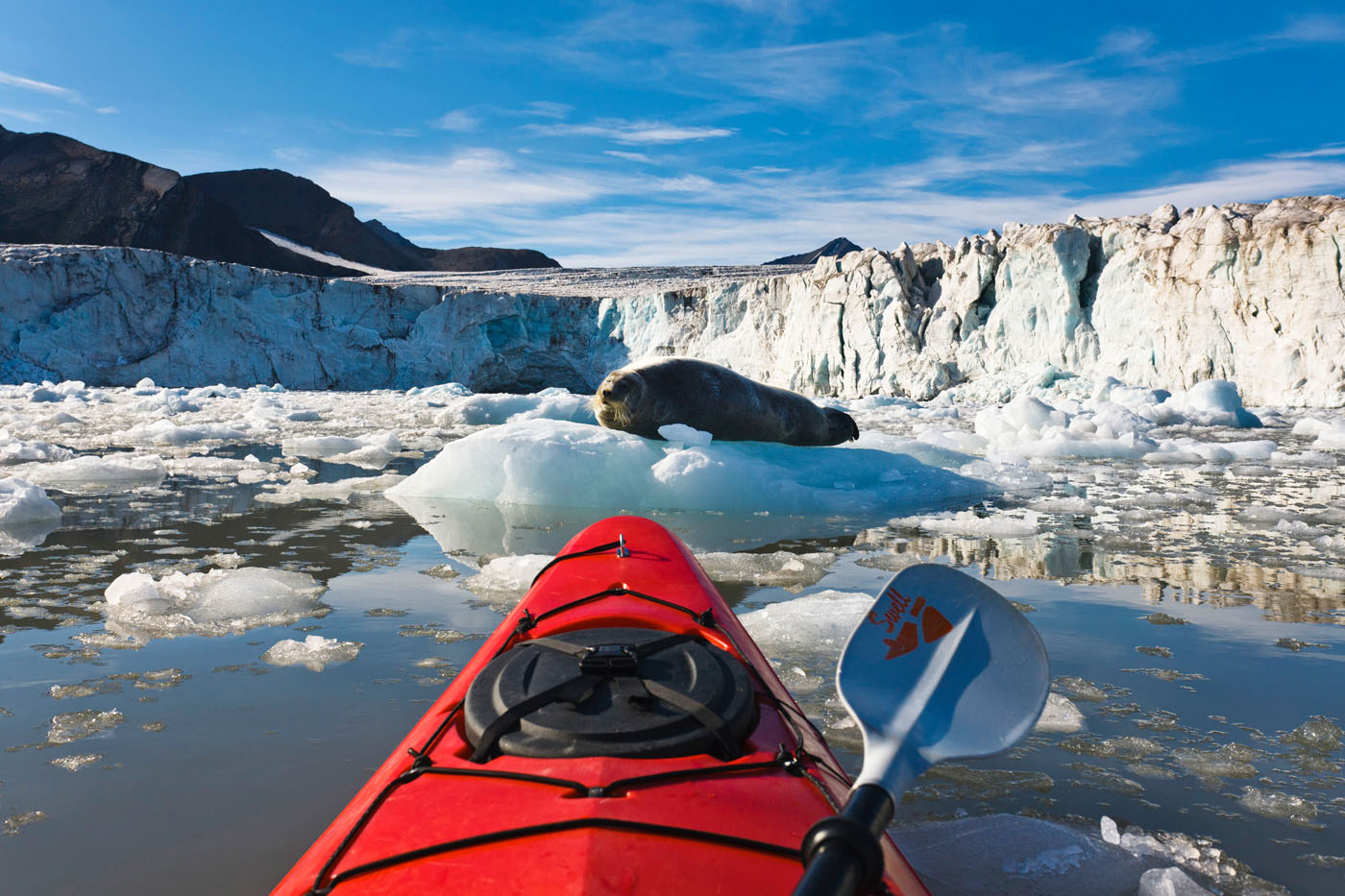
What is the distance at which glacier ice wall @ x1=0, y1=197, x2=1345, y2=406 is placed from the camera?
41.8 ft

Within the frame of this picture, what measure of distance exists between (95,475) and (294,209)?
68611mm

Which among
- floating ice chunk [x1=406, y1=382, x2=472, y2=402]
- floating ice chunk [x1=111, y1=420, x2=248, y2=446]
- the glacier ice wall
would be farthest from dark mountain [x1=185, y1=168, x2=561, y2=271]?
floating ice chunk [x1=111, y1=420, x2=248, y2=446]

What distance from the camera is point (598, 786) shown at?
1.01 metres

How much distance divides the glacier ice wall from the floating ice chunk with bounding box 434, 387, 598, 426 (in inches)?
353

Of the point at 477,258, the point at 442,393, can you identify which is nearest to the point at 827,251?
the point at 477,258

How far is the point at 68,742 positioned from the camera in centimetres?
173

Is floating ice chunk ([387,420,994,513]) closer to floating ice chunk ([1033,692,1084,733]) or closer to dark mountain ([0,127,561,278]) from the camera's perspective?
floating ice chunk ([1033,692,1084,733])

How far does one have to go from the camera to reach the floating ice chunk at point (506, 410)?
10.2 m

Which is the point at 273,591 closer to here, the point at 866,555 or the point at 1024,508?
the point at 866,555

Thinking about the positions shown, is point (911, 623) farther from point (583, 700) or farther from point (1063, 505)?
point (1063, 505)

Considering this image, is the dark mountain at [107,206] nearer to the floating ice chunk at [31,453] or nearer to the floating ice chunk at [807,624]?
the floating ice chunk at [31,453]

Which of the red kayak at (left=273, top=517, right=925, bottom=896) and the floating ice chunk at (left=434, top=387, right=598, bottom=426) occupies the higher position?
the red kayak at (left=273, top=517, right=925, bottom=896)

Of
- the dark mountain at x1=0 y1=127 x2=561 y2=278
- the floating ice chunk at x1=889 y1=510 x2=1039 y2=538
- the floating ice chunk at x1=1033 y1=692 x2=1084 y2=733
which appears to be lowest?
the floating ice chunk at x1=889 y1=510 x2=1039 y2=538

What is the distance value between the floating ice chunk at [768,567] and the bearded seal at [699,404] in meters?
2.00
